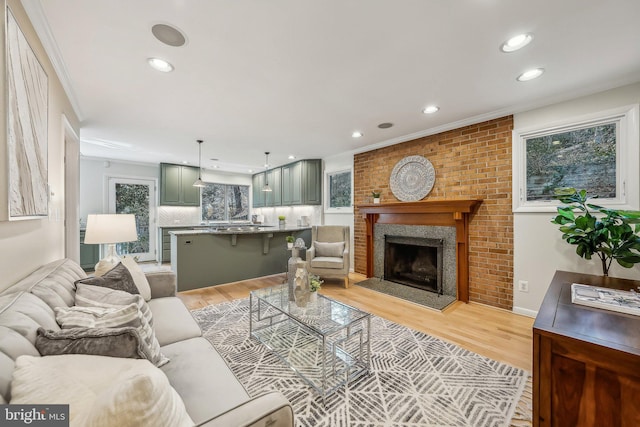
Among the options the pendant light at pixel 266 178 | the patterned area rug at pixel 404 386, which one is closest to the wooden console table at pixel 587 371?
the patterned area rug at pixel 404 386

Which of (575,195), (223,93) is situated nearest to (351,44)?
(223,93)

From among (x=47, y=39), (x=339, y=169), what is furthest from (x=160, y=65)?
(x=339, y=169)

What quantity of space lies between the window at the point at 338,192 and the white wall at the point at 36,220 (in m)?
4.01

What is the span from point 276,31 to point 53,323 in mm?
1979

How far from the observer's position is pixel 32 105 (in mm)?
1470

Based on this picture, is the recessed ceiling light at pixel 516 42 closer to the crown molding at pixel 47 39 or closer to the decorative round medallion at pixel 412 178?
the decorative round medallion at pixel 412 178

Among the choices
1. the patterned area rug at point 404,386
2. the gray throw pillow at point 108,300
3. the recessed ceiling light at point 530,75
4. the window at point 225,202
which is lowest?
the patterned area rug at point 404,386

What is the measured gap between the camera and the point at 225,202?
7332mm

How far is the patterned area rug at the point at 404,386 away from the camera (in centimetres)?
152

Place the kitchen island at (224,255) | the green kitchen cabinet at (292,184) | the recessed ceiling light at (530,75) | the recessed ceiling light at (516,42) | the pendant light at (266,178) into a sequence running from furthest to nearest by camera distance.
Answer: the green kitchen cabinet at (292,184) < the pendant light at (266,178) < the kitchen island at (224,255) < the recessed ceiling light at (530,75) < the recessed ceiling light at (516,42)

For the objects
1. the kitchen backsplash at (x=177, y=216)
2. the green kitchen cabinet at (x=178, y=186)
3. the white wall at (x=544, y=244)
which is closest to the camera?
the white wall at (x=544, y=244)

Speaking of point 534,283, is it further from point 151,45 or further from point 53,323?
point 151,45

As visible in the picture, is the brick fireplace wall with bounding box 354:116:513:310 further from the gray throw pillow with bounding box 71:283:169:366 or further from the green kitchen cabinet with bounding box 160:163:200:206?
the green kitchen cabinet with bounding box 160:163:200:206

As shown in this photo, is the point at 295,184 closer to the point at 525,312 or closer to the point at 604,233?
the point at 525,312
